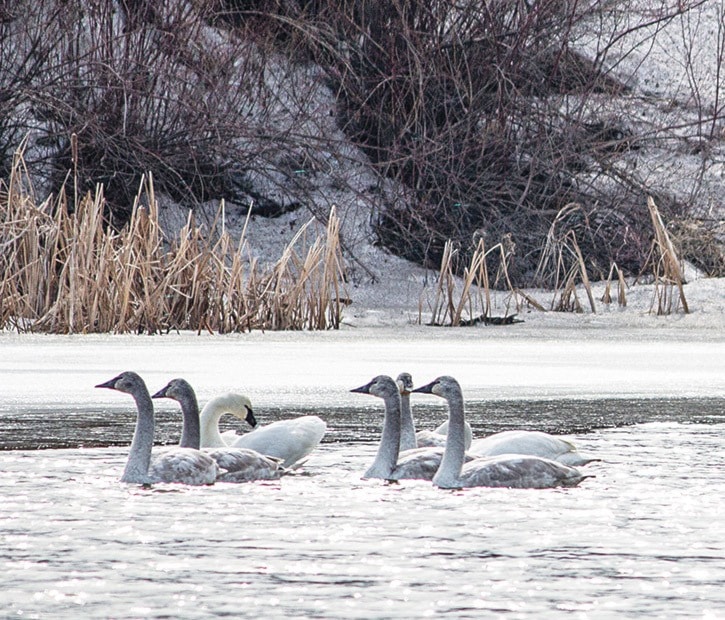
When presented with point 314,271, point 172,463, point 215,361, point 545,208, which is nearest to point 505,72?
point 545,208

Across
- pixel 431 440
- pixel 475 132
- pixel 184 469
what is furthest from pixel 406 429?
pixel 475 132

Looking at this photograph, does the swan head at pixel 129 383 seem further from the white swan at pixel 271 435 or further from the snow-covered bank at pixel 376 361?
the snow-covered bank at pixel 376 361

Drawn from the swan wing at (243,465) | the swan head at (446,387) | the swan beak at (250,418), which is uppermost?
the swan head at (446,387)

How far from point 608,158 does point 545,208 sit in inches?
39.1

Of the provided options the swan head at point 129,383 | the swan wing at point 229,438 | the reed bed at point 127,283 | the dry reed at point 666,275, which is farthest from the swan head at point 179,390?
the dry reed at point 666,275

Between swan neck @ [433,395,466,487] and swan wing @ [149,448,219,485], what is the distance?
75 centimetres

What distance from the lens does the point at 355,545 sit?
411cm

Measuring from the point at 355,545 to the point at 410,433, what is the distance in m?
1.96

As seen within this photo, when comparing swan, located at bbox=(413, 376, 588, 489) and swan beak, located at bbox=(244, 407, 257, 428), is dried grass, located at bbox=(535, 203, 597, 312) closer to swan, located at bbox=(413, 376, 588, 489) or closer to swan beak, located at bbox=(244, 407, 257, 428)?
swan beak, located at bbox=(244, 407, 257, 428)

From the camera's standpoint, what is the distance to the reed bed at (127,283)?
11211 mm

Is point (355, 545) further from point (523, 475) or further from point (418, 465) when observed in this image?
point (418, 465)

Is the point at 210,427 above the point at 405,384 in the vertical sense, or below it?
below

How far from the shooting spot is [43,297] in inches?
456

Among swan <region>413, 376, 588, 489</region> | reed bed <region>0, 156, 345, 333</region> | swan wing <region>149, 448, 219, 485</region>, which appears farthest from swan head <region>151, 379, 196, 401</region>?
reed bed <region>0, 156, 345, 333</region>
